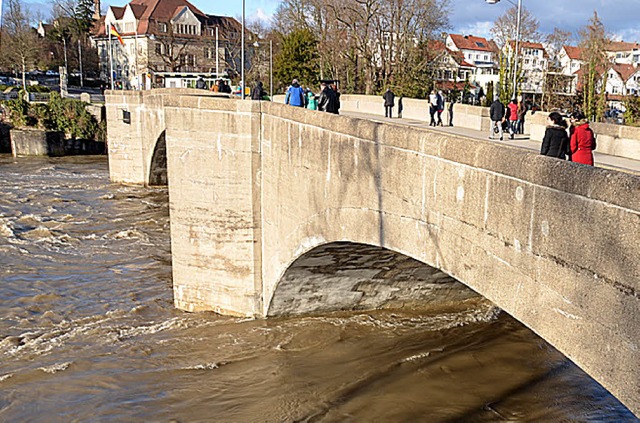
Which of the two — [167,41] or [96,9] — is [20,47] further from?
[96,9]

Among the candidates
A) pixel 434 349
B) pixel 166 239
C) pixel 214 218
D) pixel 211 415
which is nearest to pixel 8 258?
pixel 166 239

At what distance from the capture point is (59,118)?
48.0 metres

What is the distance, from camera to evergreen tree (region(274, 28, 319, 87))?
1885 inches

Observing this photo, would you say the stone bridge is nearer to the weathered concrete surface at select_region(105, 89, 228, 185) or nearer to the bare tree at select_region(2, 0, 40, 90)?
the weathered concrete surface at select_region(105, 89, 228, 185)

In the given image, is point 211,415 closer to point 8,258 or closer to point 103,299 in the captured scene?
point 103,299

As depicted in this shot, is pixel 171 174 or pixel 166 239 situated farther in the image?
pixel 166 239

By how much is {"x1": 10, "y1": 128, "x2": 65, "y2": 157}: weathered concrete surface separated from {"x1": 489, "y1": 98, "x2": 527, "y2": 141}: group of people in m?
36.7

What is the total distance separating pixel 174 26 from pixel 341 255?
67439 mm

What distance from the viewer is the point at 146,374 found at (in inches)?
521

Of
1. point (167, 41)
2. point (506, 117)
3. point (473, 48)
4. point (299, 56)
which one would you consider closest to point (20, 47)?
point (167, 41)

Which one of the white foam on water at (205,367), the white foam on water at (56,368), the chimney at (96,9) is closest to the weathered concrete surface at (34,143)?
the white foam on water at (56,368)

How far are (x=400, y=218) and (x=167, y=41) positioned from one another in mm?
70379

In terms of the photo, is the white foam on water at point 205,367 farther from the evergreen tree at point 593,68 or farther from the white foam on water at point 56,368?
the evergreen tree at point 593,68

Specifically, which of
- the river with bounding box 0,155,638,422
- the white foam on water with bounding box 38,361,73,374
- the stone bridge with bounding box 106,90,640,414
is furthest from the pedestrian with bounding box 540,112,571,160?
the white foam on water with bounding box 38,361,73,374
